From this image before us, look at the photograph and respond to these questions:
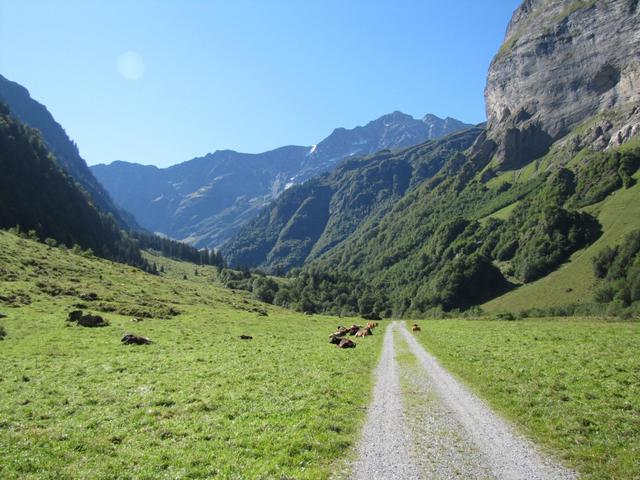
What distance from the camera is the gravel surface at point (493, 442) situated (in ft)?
41.0

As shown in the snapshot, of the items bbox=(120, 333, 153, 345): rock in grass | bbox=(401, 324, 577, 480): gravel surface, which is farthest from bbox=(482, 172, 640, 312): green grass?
bbox=(401, 324, 577, 480): gravel surface

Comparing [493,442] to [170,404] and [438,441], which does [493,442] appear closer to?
[438,441]

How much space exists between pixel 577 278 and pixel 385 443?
175228 mm

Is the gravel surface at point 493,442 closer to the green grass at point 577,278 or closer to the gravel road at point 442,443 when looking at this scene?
the gravel road at point 442,443

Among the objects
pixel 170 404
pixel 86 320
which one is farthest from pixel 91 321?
pixel 170 404

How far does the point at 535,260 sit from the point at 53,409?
208 metres

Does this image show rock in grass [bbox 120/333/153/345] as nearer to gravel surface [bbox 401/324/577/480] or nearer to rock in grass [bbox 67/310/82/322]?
rock in grass [bbox 67/310/82/322]

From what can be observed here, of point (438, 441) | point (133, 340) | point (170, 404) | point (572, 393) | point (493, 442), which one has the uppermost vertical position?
point (572, 393)

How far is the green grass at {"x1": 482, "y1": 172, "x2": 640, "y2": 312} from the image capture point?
150 metres

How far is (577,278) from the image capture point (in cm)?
15825

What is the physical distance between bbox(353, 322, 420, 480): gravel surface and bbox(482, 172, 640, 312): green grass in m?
147

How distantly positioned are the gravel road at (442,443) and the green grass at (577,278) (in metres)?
145

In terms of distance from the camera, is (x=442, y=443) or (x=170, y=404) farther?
(x=170, y=404)

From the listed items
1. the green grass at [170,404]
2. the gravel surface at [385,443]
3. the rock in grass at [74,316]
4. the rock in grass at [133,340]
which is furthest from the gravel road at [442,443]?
the rock in grass at [74,316]
